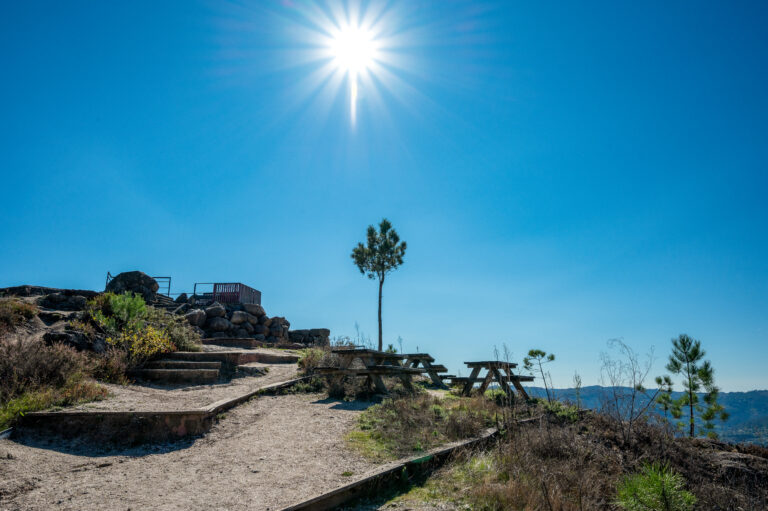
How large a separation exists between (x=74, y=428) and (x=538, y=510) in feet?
19.0

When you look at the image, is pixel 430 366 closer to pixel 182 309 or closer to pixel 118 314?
pixel 118 314

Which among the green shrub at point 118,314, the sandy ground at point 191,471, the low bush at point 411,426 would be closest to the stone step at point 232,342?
the green shrub at point 118,314

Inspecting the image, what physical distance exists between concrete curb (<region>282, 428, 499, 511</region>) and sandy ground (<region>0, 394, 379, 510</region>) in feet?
0.71

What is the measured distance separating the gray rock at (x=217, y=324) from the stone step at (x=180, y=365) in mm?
10253

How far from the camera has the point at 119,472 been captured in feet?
13.8

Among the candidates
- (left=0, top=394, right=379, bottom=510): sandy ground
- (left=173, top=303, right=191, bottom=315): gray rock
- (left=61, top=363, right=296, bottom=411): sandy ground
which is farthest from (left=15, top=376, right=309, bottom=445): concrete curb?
(left=173, top=303, right=191, bottom=315): gray rock

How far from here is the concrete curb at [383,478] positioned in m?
3.30

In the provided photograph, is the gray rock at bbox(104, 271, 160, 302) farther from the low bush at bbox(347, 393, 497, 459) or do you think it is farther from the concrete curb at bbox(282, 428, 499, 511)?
the concrete curb at bbox(282, 428, 499, 511)

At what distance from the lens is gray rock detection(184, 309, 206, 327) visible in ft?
61.2

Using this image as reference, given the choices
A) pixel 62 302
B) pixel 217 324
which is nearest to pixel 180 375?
pixel 62 302

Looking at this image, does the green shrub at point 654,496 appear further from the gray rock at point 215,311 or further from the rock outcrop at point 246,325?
the gray rock at point 215,311

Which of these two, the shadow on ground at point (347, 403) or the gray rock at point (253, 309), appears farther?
the gray rock at point (253, 309)

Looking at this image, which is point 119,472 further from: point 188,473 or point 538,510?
point 538,510

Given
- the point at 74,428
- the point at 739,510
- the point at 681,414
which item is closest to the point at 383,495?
the point at 739,510
